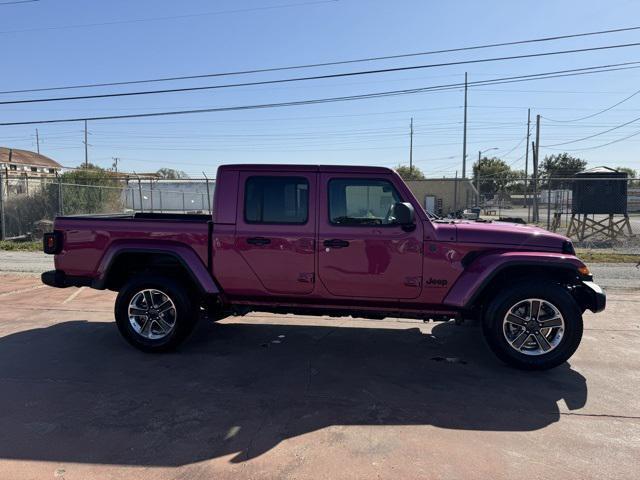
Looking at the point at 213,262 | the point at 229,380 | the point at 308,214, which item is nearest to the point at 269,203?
the point at 308,214

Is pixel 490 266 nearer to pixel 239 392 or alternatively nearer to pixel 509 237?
pixel 509 237

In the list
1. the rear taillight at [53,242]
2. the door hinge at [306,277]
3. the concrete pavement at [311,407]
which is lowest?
the concrete pavement at [311,407]

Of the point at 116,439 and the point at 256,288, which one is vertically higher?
the point at 256,288

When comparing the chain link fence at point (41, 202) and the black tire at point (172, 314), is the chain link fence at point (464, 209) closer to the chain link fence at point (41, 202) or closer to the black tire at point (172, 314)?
the chain link fence at point (41, 202)

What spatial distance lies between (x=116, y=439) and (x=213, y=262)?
2.11m

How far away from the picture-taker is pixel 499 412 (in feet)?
12.8

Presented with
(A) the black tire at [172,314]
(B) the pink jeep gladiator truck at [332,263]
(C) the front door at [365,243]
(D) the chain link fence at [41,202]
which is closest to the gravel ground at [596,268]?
(D) the chain link fence at [41,202]

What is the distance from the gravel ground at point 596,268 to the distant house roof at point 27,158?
185ft

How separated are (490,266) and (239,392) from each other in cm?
262

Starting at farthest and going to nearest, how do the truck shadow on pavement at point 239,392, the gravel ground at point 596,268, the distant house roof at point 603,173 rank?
the distant house roof at point 603,173
the gravel ground at point 596,268
the truck shadow on pavement at point 239,392

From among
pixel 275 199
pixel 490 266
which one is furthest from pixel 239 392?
pixel 490 266

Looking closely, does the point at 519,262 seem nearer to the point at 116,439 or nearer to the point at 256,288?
the point at 256,288

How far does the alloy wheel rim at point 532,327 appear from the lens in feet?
15.6

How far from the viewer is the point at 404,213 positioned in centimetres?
463
